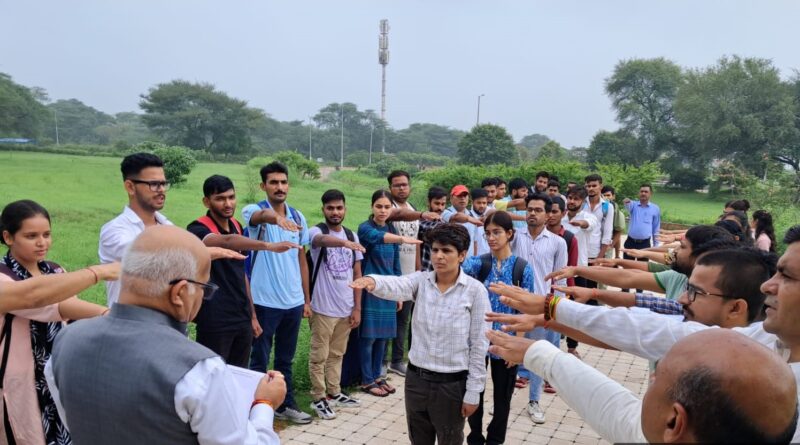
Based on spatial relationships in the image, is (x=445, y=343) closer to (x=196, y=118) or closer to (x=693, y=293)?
(x=693, y=293)

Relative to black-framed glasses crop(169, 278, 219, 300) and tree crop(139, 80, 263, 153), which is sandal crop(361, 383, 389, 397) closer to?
black-framed glasses crop(169, 278, 219, 300)

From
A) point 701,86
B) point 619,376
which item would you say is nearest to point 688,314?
point 619,376

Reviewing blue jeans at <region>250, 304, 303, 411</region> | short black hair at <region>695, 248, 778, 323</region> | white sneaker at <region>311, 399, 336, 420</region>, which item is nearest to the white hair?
short black hair at <region>695, 248, 778, 323</region>

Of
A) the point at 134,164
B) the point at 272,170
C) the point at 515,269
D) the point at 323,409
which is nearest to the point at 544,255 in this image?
the point at 515,269

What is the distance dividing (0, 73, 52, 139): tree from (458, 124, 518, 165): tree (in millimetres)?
31249

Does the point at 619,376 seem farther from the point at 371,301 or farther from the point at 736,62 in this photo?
the point at 736,62

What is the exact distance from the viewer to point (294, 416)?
4.44m

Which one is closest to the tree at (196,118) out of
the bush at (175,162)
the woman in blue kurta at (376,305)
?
the bush at (175,162)

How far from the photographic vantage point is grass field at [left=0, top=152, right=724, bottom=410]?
955 centimetres

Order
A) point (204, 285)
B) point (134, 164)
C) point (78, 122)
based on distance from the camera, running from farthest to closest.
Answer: point (78, 122) → point (134, 164) → point (204, 285)

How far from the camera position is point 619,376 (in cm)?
583

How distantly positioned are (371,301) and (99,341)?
11.7 ft

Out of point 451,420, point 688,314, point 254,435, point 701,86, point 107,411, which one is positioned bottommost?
point 451,420

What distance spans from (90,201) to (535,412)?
1632 centimetres
